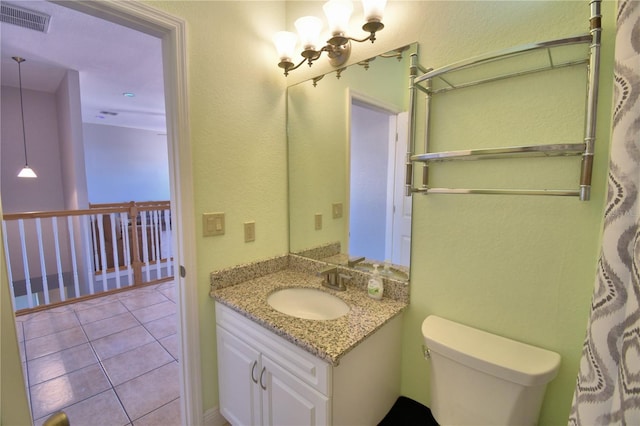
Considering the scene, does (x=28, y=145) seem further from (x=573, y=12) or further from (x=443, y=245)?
(x=573, y=12)

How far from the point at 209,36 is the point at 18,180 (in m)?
4.73

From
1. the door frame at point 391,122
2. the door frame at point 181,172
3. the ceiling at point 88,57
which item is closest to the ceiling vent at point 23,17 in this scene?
the ceiling at point 88,57

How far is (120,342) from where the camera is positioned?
8.16 ft

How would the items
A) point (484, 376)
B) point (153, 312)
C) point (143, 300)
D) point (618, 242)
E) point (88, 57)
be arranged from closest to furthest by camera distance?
point (618, 242)
point (484, 376)
point (88, 57)
point (153, 312)
point (143, 300)

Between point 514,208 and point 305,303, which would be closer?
point 514,208

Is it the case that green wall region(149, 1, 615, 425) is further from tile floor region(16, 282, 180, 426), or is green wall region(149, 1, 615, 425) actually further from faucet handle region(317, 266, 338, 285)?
tile floor region(16, 282, 180, 426)

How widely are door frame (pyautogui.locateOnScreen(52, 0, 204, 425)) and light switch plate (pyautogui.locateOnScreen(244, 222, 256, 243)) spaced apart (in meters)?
0.30


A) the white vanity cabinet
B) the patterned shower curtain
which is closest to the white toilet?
the white vanity cabinet

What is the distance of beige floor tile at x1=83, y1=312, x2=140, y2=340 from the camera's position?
2615 mm

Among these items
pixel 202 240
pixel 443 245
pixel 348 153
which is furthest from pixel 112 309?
pixel 443 245

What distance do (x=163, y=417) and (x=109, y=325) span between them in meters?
1.51

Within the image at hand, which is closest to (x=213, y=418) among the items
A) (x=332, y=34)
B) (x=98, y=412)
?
(x=98, y=412)

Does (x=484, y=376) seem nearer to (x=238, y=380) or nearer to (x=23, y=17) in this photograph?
(x=238, y=380)

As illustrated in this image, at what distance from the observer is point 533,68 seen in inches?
39.4
